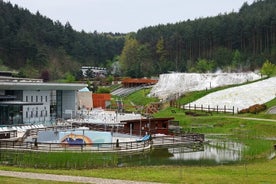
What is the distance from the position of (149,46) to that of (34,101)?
9794 cm

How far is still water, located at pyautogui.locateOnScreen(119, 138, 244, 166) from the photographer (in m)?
33.5

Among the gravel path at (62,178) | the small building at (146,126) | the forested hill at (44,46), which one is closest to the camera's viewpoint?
the gravel path at (62,178)

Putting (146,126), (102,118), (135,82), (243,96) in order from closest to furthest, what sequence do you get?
(146,126)
(102,118)
(243,96)
(135,82)

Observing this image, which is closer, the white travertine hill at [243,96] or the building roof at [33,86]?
the building roof at [33,86]

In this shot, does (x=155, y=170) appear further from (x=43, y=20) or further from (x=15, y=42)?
(x=43, y=20)

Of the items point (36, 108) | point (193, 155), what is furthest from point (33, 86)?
point (193, 155)

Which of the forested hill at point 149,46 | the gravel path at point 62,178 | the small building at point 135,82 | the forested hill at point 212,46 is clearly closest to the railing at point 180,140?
the gravel path at point 62,178

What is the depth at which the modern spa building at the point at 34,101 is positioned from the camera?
5328 centimetres

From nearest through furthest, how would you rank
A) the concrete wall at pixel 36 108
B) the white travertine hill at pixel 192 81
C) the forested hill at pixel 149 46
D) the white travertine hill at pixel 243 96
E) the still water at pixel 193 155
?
the still water at pixel 193 155 < the concrete wall at pixel 36 108 < the white travertine hill at pixel 243 96 < the white travertine hill at pixel 192 81 < the forested hill at pixel 149 46

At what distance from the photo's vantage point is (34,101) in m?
60.0

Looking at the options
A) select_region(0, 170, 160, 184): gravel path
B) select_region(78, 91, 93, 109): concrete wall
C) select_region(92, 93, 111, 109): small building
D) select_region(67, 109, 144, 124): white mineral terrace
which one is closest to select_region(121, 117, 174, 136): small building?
select_region(67, 109, 144, 124): white mineral terrace

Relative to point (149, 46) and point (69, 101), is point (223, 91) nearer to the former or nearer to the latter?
point (69, 101)

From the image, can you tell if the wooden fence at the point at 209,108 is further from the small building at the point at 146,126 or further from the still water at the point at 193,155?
the still water at the point at 193,155

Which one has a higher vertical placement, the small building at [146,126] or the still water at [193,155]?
the small building at [146,126]
